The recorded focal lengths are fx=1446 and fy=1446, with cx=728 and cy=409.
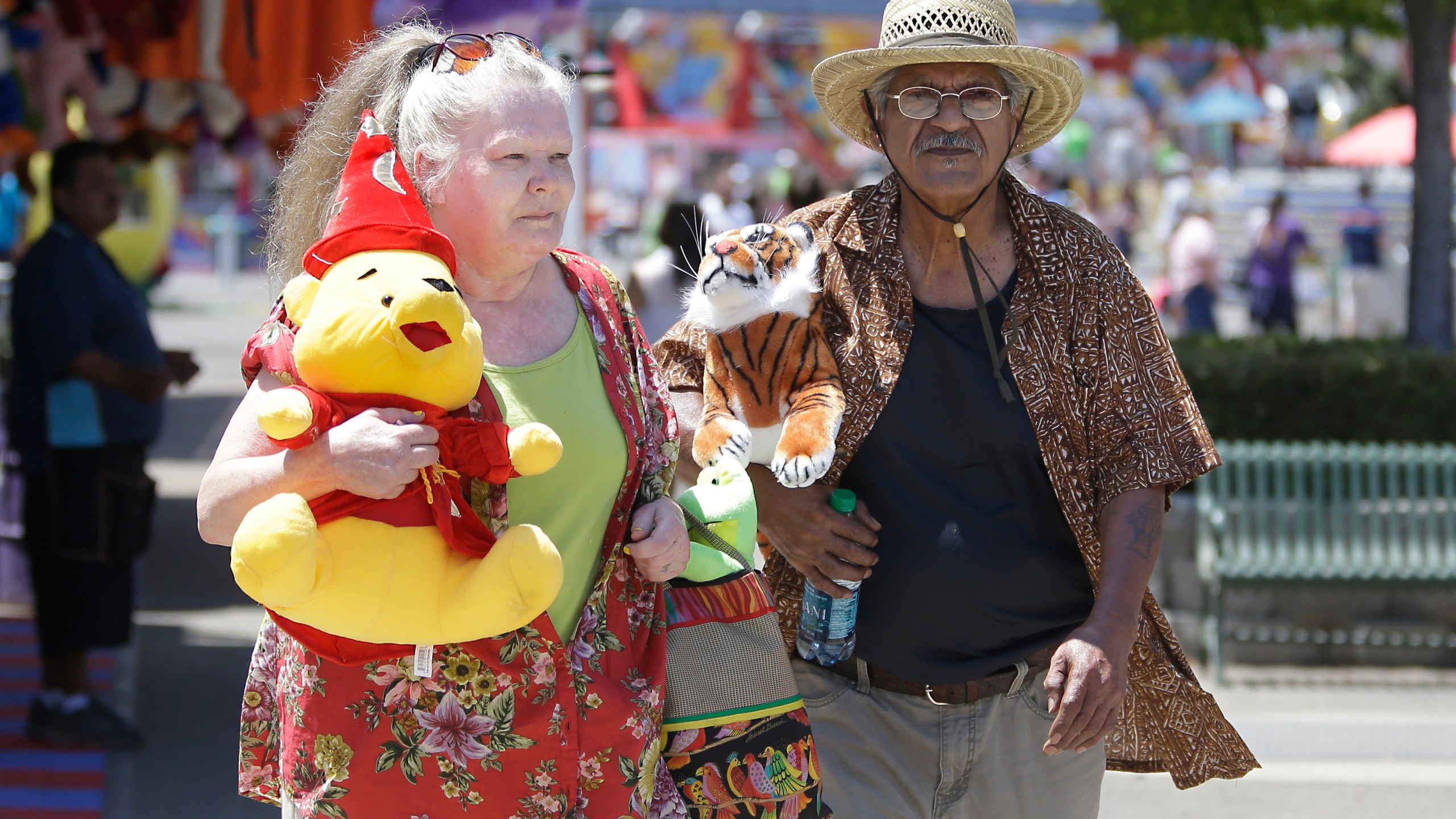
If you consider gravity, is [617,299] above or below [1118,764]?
above

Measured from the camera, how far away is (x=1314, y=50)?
3516 centimetres

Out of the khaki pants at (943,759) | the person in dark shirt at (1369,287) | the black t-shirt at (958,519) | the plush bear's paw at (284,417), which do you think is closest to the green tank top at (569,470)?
the plush bear's paw at (284,417)

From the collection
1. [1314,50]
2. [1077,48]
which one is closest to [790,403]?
[1077,48]

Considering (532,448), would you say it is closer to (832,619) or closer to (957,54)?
(832,619)

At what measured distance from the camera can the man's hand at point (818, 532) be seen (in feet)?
8.38

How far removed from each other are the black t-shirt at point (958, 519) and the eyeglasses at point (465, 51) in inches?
35.5

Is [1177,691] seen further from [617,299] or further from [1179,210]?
[1179,210]

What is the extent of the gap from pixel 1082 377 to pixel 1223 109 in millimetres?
27763

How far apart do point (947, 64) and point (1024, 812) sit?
1.39 metres

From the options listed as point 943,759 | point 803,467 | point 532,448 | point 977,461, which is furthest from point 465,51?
point 943,759

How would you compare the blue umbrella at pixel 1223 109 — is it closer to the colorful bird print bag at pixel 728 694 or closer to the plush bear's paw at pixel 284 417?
the colorful bird print bag at pixel 728 694

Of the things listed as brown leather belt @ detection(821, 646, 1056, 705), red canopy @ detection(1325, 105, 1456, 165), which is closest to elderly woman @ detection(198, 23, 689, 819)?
brown leather belt @ detection(821, 646, 1056, 705)

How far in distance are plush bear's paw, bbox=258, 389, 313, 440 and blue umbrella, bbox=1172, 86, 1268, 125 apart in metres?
28.6

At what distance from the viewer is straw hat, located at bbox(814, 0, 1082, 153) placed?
2553 mm
